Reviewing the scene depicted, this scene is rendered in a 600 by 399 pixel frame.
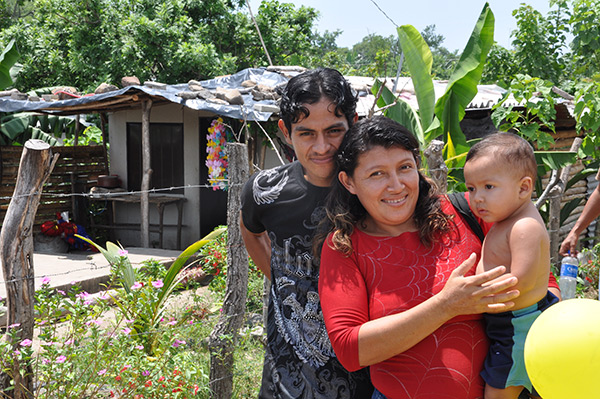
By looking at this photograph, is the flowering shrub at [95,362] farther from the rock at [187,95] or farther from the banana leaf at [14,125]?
the banana leaf at [14,125]

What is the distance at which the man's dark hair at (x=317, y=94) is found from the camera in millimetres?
1814

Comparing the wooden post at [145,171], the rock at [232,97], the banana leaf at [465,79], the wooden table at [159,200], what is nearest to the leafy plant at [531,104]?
the banana leaf at [465,79]

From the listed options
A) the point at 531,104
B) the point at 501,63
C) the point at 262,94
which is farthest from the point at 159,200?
the point at 501,63

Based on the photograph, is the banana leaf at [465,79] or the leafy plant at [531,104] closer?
the banana leaf at [465,79]

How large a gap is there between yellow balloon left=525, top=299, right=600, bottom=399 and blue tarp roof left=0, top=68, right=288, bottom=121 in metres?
6.04

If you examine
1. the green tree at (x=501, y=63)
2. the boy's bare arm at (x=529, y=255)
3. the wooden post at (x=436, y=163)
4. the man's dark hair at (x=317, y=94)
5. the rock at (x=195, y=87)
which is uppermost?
the green tree at (x=501, y=63)

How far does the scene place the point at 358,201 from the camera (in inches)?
67.6

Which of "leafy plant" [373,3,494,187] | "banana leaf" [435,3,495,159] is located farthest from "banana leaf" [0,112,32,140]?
"banana leaf" [435,3,495,159]

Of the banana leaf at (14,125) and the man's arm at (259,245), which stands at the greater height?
the banana leaf at (14,125)

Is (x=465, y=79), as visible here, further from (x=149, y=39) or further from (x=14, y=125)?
(x=149, y=39)

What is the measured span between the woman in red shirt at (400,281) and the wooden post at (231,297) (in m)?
1.85

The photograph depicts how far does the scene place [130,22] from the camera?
43.4 ft

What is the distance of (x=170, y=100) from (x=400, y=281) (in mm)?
7466

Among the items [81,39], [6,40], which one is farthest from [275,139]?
[6,40]
